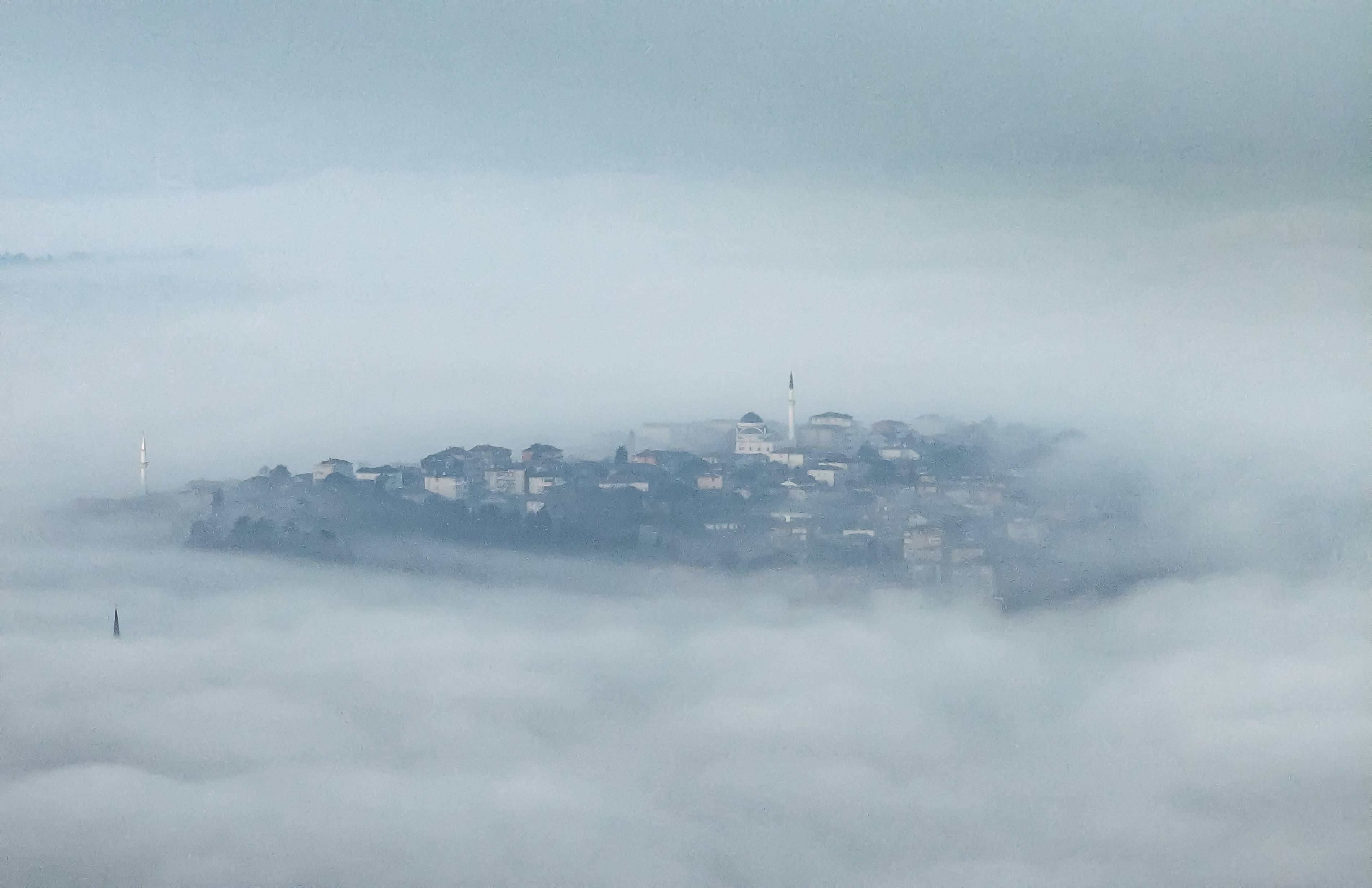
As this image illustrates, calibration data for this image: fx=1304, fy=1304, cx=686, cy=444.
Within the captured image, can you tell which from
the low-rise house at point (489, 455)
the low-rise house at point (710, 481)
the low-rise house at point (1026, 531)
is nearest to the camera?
the low-rise house at point (1026, 531)

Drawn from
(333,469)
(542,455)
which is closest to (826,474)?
(542,455)

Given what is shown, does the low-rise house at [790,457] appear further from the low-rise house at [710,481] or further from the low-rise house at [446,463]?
the low-rise house at [446,463]

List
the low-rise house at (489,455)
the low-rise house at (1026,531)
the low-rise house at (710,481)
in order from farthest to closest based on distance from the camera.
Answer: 1. the low-rise house at (489,455)
2. the low-rise house at (710,481)
3. the low-rise house at (1026,531)

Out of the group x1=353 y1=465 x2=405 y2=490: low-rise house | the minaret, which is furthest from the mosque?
x1=353 y1=465 x2=405 y2=490: low-rise house

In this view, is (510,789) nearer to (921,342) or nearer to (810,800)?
(810,800)

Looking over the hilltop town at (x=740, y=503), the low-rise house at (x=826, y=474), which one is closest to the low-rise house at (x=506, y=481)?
the hilltop town at (x=740, y=503)

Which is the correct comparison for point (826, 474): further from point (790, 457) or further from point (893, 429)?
point (893, 429)

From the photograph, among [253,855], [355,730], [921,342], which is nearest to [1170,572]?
[921,342]

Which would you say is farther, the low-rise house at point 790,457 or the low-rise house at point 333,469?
the low-rise house at point 333,469

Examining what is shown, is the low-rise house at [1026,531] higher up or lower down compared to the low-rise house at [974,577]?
higher up

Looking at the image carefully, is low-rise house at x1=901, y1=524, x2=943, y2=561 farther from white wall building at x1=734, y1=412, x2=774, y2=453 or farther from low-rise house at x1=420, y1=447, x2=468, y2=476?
low-rise house at x1=420, y1=447, x2=468, y2=476
